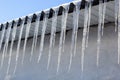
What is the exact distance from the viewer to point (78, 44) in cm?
583

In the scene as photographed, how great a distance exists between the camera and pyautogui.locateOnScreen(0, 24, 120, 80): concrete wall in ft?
17.0

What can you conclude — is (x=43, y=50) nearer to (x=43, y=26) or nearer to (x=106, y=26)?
(x=43, y=26)

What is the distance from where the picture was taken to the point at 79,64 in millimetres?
5645

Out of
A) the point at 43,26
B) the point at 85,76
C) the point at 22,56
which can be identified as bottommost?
the point at 85,76

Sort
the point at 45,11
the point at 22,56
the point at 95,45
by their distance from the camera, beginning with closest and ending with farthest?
1. the point at 45,11
2. the point at 95,45
3. the point at 22,56

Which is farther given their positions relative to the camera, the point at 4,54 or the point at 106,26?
the point at 4,54

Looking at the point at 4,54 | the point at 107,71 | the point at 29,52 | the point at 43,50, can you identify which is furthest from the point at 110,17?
the point at 4,54

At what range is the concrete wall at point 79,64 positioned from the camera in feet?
17.0

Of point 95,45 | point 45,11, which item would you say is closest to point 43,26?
point 45,11

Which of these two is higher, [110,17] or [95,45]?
[110,17]

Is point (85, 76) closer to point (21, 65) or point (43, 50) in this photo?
point (43, 50)

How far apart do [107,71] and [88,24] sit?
0.90m

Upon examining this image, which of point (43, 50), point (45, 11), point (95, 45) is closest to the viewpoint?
point (45, 11)

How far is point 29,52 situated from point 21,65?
342 millimetres
